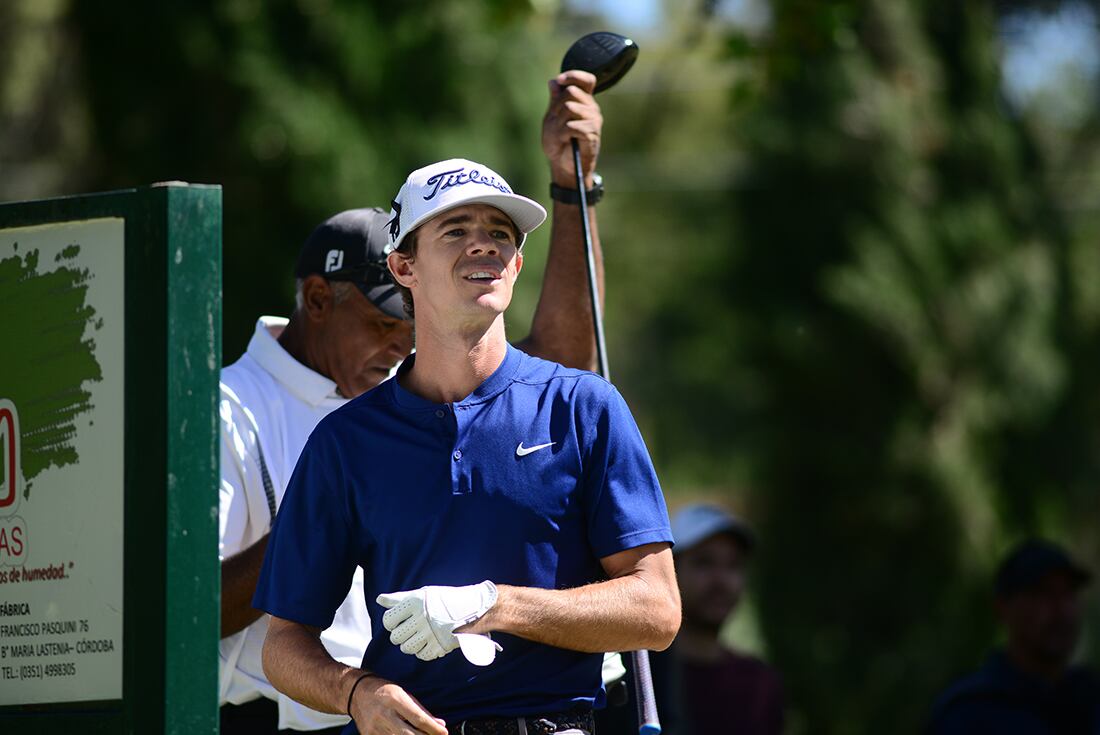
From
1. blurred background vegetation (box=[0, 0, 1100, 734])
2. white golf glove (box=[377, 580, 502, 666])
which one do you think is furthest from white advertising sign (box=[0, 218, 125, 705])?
blurred background vegetation (box=[0, 0, 1100, 734])

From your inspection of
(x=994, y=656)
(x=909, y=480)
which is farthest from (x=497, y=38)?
(x=994, y=656)

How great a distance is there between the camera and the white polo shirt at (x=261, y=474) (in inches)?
161

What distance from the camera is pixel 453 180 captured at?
11.0 feet

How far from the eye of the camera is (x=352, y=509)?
3.30 meters

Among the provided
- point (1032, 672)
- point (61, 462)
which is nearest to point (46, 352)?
point (61, 462)

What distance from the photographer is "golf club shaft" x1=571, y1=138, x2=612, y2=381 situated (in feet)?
13.5

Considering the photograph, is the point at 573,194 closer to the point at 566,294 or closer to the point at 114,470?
the point at 566,294

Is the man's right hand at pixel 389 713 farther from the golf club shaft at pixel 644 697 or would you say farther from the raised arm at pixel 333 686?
the golf club shaft at pixel 644 697

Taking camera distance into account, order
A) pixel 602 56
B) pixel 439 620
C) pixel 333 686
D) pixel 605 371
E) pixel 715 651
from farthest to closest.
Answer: pixel 715 651 → pixel 602 56 → pixel 605 371 → pixel 333 686 → pixel 439 620

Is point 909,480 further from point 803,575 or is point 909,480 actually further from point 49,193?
point 49,193

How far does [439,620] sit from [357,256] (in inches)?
67.4

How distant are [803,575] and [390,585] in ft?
32.6

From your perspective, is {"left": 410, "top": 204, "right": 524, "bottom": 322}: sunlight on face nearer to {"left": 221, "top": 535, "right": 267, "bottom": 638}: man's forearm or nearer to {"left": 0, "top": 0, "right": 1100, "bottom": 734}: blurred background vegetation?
{"left": 221, "top": 535, "right": 267, "bottom": 638}: man's forearm

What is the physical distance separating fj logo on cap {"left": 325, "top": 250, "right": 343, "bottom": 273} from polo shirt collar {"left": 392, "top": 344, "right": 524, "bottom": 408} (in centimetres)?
108
